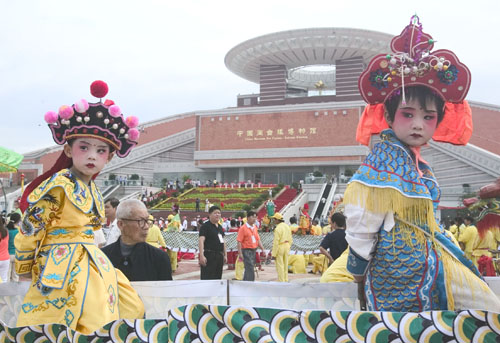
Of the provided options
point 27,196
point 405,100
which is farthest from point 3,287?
point 405,100

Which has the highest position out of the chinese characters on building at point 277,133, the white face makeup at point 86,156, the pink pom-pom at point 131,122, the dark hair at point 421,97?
the chinese characters on building at point 277,133

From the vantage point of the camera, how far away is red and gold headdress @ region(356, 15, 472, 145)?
8.47 feet

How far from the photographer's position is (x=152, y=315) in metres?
2.79

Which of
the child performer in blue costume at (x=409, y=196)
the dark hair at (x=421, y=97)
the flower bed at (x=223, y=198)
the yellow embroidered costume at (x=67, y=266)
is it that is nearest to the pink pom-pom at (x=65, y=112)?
the yellow embroidered costume at (x=67, y=266)

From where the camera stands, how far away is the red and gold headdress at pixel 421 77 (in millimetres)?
2582

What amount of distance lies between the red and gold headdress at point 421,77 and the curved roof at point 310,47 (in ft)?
127

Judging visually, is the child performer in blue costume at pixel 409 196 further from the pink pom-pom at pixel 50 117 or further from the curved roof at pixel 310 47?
the curved roof at pixel 310 47

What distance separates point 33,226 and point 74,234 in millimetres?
212

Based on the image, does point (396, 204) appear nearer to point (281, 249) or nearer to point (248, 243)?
point (248, 243)

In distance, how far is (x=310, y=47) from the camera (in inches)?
1608

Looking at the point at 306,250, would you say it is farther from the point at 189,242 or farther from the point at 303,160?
the point at 303,160

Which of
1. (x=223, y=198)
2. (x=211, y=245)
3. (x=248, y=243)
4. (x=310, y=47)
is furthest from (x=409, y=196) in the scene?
(x=310, y=47)

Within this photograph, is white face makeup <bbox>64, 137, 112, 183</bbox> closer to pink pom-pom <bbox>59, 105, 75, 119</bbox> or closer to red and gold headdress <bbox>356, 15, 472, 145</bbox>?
pink pom-pom <bbox>59, 105, 75, 119</bbox>

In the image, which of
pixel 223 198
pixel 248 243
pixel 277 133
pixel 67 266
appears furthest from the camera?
pixel 277 133
